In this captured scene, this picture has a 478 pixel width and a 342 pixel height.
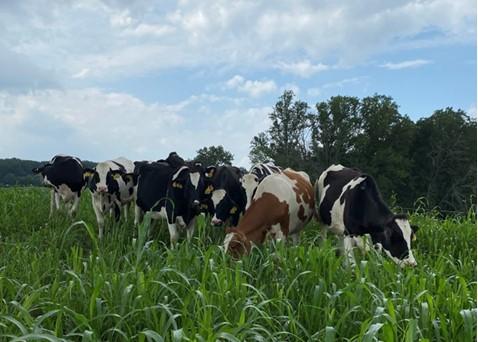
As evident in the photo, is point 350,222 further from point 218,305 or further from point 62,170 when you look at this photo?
point 62,170

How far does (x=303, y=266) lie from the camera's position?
5262mm

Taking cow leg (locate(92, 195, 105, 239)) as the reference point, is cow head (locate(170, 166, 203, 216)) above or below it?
above

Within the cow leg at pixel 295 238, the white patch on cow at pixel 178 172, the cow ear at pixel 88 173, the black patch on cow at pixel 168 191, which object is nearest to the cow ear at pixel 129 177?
the black patch on cow at pixel 168 191

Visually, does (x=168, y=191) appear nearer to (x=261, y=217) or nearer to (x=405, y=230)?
(x=261, y=217)

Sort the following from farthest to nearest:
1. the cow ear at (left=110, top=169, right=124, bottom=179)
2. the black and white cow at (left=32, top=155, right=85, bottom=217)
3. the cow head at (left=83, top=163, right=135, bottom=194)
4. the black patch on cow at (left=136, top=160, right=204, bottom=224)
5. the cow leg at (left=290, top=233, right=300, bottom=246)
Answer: the black and white cow at (left=32, top=155, right=85, bottom=217) → the cow ear at (left=110, top=169, right=124, bottom=179) → the cow head at (left=83, top=163, right=135, bottom=194) → the black patch on cow at (left=136, top=160, right=204, bottom=224) → the cow leg at (left=290, top=233, right=300, bottom=246)

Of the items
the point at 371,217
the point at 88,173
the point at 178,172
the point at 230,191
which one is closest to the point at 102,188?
the point at 88,173

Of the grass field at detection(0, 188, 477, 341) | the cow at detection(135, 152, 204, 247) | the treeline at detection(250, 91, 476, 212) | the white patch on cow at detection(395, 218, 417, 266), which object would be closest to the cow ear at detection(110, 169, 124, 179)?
the cow at detection(135, 152, 204, 247)

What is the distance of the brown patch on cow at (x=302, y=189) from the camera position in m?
8.73

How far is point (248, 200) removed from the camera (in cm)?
924

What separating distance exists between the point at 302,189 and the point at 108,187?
14.1ft

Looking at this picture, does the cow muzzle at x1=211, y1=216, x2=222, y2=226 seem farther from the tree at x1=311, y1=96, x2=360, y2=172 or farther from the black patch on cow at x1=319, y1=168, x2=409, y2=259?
the tree at x1=311, y1=96, x2=360, y2=172

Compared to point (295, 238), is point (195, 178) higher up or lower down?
higher up

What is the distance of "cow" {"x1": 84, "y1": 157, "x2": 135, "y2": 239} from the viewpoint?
1101 cm

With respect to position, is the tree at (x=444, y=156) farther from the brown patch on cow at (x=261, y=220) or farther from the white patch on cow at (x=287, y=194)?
the brown patch on cow at (x=261, y=220)
